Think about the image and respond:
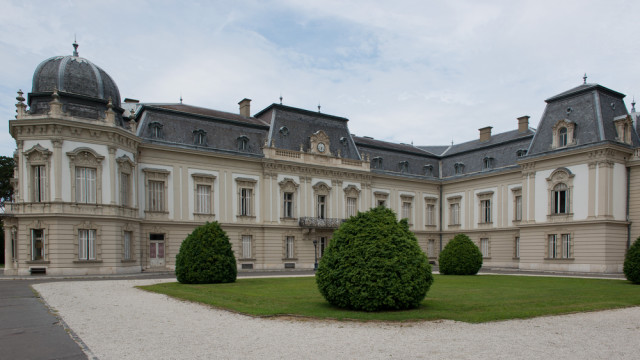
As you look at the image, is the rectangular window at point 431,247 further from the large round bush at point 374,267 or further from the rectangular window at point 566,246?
the large round bush at point 374,267

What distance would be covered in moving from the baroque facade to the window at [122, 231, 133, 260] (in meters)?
0.12

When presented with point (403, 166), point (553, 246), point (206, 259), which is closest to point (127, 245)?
point (206, 259)

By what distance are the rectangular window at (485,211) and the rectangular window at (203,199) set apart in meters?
23.1

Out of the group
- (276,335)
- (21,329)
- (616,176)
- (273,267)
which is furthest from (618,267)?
(21,329)

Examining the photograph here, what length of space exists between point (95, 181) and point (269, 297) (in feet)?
57.4

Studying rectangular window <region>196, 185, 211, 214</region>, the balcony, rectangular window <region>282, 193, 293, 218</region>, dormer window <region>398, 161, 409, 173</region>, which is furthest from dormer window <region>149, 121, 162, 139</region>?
dormer window <region>398, 161, 409, 173</region>

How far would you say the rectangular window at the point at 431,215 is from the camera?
43781mm

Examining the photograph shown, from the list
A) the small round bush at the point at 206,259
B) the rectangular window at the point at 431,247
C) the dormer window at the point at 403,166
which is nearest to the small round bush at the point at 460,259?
the small round bush at the point at 206,259

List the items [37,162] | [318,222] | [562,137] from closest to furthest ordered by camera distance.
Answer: [37,162], [562,137], [318,222]

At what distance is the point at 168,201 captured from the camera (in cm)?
3103

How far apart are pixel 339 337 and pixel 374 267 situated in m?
2.91

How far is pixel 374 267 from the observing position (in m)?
11.2

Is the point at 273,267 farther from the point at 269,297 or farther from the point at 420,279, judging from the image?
the point at 420,279

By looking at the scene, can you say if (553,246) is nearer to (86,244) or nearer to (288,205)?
(288,205)
